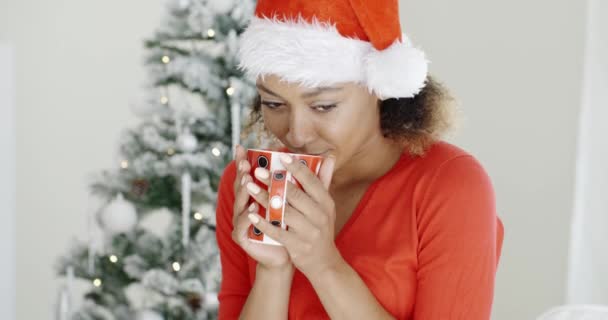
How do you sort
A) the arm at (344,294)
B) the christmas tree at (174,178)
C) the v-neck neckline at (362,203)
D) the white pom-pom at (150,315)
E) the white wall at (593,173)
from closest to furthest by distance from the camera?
the arm at (344,294)
the v-neck neckline at (362,203)
the white wall at (593,173)
the christmas tree at (174,178)
the white pom-pom at (150,315)

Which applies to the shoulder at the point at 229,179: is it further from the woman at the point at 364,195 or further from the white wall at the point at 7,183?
the white wall at the point at 7,183

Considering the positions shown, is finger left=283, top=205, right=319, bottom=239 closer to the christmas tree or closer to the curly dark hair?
the curly dark hair

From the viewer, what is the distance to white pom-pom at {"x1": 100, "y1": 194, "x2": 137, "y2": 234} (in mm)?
2863

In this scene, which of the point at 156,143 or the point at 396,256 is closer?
the point at 396,256

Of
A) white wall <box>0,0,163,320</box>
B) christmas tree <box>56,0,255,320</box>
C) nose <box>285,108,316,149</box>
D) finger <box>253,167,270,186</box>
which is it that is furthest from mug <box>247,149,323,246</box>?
white wall <box>0,0,163,320</box>

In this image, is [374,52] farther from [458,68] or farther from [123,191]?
[123,191]

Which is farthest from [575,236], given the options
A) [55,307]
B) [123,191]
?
[55,307]

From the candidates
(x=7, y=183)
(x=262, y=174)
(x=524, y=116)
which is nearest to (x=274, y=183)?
(x=262, y=174)

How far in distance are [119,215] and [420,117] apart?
72.1 inches

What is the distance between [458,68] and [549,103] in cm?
36

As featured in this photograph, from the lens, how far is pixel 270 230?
990 millimetres

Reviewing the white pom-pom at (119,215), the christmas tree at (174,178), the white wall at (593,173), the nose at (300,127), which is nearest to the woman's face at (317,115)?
the nose at (300,127)

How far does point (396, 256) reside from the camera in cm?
118

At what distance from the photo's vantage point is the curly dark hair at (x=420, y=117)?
1.27 meters
